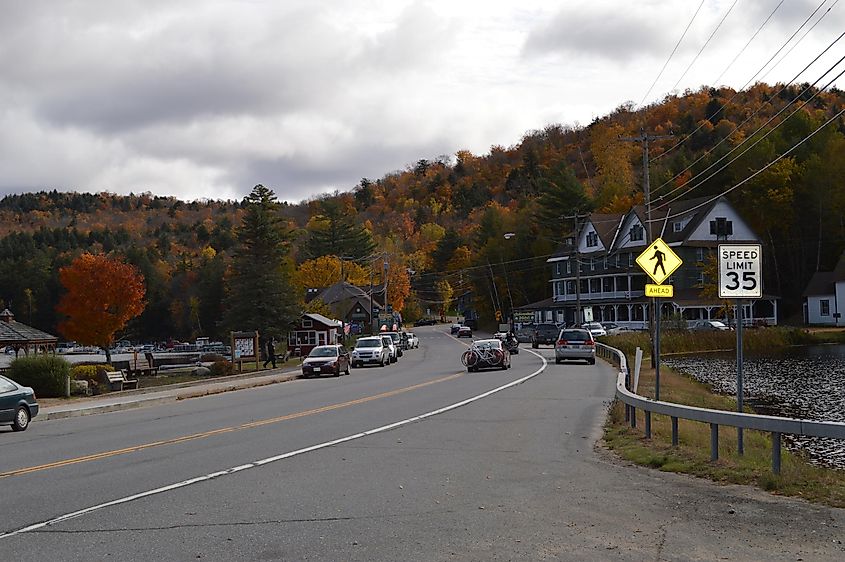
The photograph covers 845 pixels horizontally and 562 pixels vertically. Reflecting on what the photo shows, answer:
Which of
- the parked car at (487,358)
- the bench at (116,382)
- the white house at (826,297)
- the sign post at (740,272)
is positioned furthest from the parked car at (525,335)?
the sign post at (740,272)

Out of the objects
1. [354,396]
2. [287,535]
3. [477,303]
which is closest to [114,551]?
[287,535]

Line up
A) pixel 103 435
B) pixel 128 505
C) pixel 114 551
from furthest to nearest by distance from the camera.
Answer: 1. pixel 103 435
2. pixel 128 505
3. pixel 114 551

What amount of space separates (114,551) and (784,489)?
7.60 meters

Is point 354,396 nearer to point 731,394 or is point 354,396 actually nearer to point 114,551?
point 731,394

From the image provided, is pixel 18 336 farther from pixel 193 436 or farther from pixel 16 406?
pixel 193 436

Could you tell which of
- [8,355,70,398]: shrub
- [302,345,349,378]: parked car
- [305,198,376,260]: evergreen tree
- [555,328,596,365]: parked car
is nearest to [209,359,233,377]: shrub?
[302,345,349,378]: parked car

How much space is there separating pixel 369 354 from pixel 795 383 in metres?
22.9

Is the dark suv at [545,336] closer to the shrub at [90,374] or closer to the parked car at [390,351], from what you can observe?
the parked car at [390,351]

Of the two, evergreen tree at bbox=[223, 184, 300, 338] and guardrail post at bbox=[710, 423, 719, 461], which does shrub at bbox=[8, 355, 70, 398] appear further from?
evergreen tree at bbox=[223, 184, 300, 338]

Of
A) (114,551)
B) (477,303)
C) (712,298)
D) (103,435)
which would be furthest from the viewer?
(477,303)

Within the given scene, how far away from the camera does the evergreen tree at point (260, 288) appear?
63875 millimetres

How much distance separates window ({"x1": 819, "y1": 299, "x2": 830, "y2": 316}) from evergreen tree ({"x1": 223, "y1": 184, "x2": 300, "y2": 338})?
49.4 meters

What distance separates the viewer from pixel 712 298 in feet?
269

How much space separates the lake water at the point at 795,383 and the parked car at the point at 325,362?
1714cm
